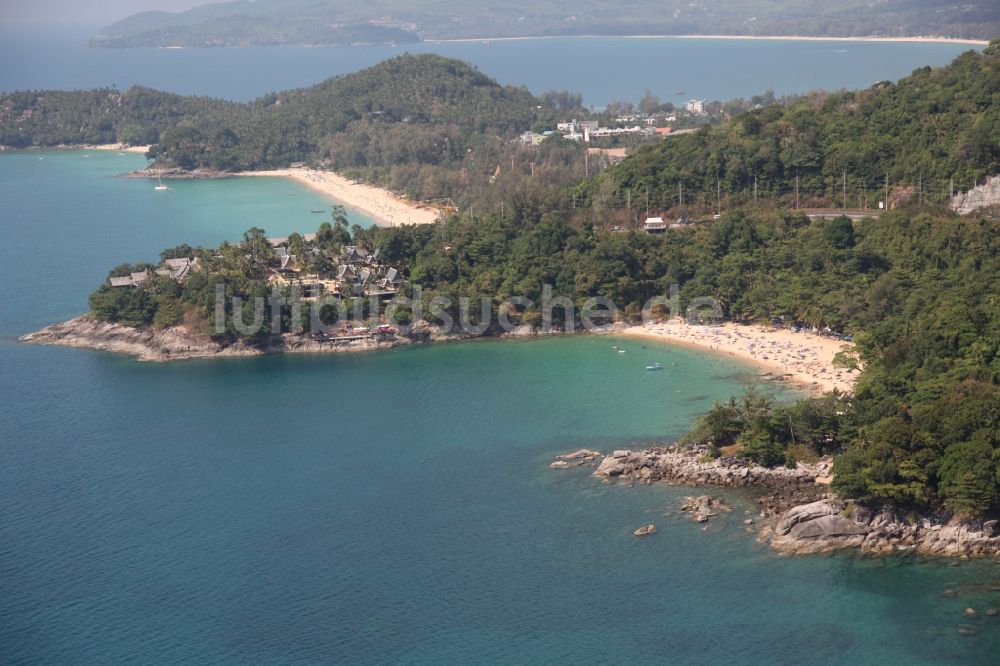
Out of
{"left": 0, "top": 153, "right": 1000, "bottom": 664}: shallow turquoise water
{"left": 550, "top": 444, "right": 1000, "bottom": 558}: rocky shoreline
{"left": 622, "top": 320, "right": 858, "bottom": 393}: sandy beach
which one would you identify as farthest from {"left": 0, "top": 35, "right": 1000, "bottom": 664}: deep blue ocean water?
{"left": 622, "top": 320, "right": 858, "bottom": 393}: sandy beach

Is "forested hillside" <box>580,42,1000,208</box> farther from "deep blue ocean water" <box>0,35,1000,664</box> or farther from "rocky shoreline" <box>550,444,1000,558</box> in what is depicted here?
"rocky shoreline" <box>550,444,1000,558</box>

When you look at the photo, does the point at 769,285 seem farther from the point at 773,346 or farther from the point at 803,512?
the point at 803,512

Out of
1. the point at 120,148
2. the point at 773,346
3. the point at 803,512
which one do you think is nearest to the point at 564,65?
the point at 120,148

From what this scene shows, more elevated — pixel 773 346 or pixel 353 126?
pixel 353 126

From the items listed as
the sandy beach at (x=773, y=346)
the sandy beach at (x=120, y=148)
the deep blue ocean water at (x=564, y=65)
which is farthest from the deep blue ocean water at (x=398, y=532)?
the deep blue ocean water at (x=564, y=65)

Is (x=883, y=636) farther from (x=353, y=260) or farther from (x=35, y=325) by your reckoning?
(x=35, y=325)

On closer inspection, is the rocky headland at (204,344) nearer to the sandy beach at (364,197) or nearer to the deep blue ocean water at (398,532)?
the deep blue ocean water at (398,532)
